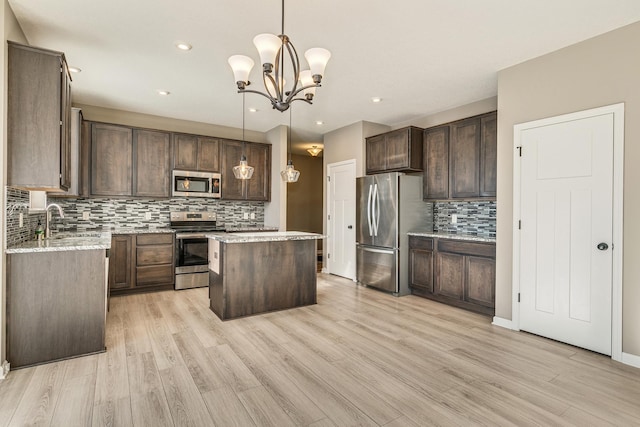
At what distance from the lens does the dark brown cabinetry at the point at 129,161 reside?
484cm

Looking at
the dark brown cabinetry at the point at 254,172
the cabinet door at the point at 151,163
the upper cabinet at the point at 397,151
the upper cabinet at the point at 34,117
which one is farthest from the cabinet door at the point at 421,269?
the upper cabinet at the point at 34,117

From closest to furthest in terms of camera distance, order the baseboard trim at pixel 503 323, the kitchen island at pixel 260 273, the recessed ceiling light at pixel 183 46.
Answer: the recessed ceiling light at pixel 183 46 < the baseboard trim at pixel 503 323 < the kitchen island at pixel 260 273

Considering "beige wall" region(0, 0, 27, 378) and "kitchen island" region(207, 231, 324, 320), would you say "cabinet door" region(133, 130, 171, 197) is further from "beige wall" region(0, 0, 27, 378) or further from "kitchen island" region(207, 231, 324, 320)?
"beige wall" region(0, 0, 27, 378)

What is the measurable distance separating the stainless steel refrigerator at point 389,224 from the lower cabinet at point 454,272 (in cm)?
20

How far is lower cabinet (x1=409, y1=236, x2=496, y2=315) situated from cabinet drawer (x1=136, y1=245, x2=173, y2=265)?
3.60 m

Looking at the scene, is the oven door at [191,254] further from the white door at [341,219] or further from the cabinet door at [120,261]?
the white door at [341,219]

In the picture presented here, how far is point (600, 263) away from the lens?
9.36 feet

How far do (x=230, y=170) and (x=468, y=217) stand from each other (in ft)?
13.0

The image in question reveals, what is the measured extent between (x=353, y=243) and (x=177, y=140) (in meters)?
3.36

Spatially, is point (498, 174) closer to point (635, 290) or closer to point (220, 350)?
point (635, 290)

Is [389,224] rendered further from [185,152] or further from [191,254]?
[185,152]

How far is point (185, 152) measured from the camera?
546cm

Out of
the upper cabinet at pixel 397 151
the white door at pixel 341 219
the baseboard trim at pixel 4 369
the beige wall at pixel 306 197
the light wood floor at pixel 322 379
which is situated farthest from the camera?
the beige wall at pixel 306 197

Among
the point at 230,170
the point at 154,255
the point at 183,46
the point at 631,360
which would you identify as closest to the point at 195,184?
the point at 230,170
